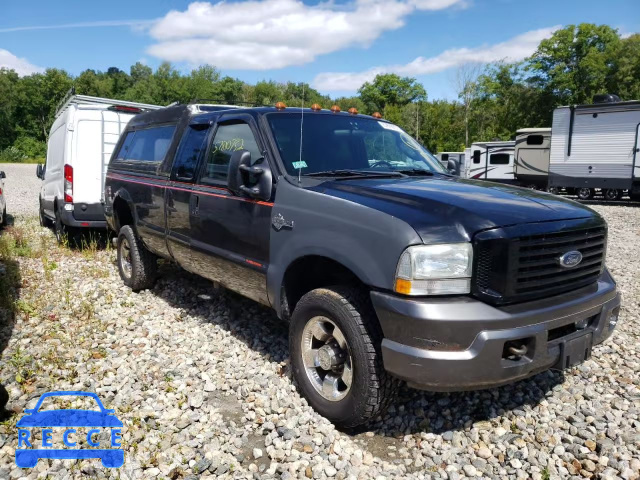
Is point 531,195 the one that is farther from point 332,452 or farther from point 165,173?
point 165,173

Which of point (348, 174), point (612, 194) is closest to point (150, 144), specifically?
point (348, 174)

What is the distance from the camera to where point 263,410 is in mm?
3504

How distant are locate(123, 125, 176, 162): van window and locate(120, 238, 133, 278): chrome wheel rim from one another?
115cm

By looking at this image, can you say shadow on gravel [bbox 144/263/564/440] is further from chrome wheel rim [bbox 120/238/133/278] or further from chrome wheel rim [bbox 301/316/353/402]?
chrome wheel rim [bbox 120/238/133/278]

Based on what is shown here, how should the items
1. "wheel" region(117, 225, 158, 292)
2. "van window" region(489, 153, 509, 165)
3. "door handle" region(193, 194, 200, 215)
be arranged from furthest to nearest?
"van window" region(489, 153, 509, 165) < "wheel" region(117, 225, 158, 292) < "door handle" region(193, 194, 200, 215)

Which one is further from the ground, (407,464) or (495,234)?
(495,234)

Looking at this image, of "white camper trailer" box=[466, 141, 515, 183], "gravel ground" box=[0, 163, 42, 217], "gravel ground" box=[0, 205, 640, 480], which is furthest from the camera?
"white camper trailer" box=[466, 141, 515, 183]

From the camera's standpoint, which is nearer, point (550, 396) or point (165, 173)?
point (550, 396)

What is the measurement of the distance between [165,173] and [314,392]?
117 inches

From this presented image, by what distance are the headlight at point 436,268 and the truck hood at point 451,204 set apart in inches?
2.3

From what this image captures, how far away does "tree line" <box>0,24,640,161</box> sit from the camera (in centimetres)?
3962

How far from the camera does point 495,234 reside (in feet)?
8.85

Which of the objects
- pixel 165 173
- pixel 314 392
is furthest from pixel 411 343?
pixel 165 173

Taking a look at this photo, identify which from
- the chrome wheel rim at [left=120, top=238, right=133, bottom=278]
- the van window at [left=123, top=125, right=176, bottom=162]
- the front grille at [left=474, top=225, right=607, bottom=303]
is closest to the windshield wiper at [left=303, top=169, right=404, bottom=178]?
the front grille at [left=474, top=225, right=607, bottom=303]
